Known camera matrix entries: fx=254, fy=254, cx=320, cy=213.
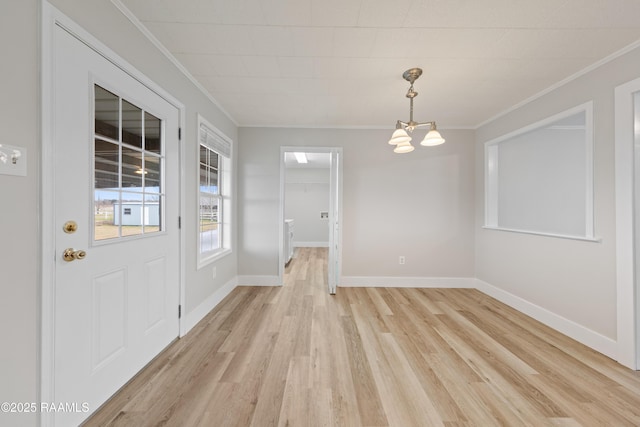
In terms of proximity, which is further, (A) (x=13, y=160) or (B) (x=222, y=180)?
(B) (x=222, y=180)

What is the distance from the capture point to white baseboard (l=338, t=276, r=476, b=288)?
391 centimetres

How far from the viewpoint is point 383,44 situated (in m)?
1.96

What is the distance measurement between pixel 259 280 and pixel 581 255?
3.76 metres

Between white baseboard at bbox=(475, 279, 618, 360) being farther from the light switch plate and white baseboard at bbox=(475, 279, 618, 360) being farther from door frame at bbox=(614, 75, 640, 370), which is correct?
the light switch plate

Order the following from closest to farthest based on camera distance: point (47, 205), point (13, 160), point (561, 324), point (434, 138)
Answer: point (13, 160) → point (47, 205) → point (434, 138) → point (561, 324)

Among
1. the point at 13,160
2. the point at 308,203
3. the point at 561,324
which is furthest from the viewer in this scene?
the point at 308,203

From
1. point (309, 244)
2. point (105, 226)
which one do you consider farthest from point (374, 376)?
point (309, 244)

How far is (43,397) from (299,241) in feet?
23.3

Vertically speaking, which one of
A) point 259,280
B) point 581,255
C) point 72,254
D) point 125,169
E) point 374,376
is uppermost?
point 125,169

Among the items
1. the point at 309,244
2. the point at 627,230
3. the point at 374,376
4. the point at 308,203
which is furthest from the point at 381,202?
the point at 309,244

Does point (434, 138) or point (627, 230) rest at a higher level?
point (434, 138)

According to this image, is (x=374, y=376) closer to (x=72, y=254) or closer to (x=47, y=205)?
(x=72, y=254)

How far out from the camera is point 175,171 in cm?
222

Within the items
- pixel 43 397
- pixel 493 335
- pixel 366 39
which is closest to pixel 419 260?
pixel 493 335
